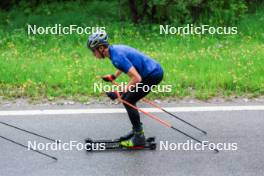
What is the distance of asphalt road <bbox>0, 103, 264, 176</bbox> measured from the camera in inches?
258

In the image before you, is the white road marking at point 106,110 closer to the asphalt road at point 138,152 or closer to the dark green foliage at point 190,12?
the asphalt road at point 138,152

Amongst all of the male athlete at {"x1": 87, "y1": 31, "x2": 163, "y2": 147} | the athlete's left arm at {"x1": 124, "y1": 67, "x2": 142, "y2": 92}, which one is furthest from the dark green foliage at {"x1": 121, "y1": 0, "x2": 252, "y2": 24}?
the athlete's left arm at {"x1": 124, "y1": 67, "x2": 142, "y2": 92}

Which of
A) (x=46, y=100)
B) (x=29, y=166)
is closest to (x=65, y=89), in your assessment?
(x=46, y=100)

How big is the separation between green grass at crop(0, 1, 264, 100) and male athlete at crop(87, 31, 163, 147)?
81.6 inches

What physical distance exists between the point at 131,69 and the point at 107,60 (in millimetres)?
4327

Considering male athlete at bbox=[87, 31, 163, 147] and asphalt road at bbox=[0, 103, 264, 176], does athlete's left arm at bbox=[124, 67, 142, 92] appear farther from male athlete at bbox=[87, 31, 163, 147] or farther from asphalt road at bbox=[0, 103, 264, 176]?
asphalt road at bbox=[0, 103, 264, 176]

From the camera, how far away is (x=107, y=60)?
432 inches

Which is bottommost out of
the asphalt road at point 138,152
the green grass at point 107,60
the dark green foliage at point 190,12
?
the asphalt road at point 138,152

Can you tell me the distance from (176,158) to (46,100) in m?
2.93

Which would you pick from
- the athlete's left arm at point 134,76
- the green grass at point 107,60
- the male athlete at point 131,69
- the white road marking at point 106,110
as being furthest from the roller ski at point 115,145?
the green grass at point 107,60

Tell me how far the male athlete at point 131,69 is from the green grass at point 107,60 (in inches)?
81.6

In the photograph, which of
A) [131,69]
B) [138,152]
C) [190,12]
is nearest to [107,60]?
[190,12]

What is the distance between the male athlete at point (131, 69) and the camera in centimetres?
673

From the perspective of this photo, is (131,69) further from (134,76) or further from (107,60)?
(107,60)
